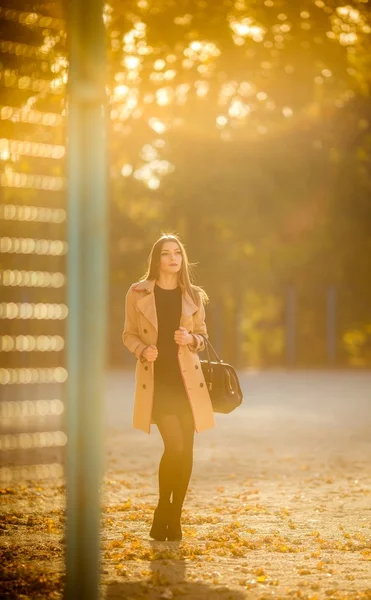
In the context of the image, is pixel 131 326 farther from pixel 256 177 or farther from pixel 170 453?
pixel 256 177

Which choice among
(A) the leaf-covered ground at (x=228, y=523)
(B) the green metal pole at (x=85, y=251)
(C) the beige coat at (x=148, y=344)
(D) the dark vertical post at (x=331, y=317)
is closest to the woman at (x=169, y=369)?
(C) the beige coat at (x=148, y=344)

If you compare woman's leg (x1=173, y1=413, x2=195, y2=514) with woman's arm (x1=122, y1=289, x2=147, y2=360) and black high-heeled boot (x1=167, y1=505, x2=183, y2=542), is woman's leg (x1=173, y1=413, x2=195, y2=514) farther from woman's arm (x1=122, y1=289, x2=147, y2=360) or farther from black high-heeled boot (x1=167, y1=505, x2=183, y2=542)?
woman's arm (x1=122, y1=289, x2=147, y2=360)

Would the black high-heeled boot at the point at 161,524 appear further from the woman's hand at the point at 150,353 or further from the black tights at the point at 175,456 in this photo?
the woman's hand at the point at 150,353

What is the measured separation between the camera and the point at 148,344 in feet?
23.3

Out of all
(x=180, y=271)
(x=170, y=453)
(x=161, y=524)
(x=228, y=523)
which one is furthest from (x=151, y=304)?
(x=228, y=523)

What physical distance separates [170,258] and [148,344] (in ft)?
1.80

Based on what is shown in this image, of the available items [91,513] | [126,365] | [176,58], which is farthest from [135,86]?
[126,365]

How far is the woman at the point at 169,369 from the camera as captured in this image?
7000mm

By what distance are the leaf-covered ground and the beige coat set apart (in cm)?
79

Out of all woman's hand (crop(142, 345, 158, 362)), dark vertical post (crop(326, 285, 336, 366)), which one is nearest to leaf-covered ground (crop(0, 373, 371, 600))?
woman's hand (crop(142, 345, 158, 362))

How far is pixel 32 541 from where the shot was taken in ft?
22.8

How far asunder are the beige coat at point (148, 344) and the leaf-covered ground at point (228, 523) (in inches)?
30.9

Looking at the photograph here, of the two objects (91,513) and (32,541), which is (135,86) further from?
(91,513)

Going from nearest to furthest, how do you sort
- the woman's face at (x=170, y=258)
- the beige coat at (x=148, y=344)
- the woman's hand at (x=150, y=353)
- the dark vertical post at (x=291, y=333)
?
the woman's hand at (x=150, y=353), the beige coat at (x=148, y=344), the woman's face at (x=170, y=258), the dark vertical post at (x=291, y=333)
